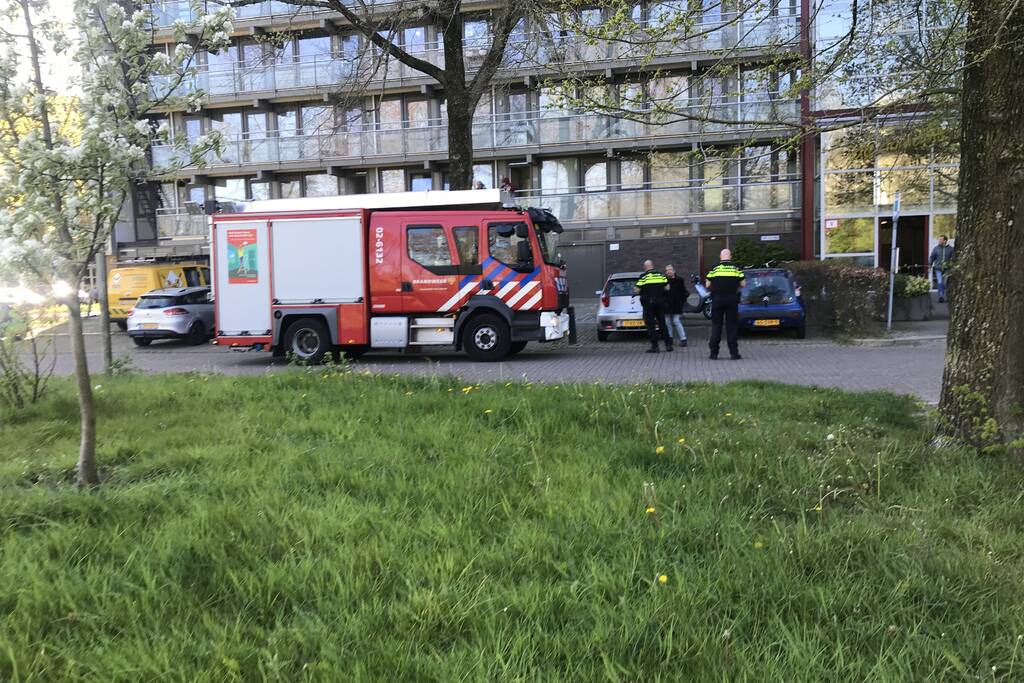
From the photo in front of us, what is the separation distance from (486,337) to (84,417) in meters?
9.12

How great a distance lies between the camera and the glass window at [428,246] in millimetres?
13055

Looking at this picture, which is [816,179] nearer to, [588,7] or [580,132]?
[580,132]

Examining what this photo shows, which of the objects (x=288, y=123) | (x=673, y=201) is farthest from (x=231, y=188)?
(x=673, y=201)

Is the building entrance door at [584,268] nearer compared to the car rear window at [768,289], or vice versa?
the car rear window at [768,289]

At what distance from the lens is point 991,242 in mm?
4637

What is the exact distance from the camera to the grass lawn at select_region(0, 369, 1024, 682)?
2.39 m

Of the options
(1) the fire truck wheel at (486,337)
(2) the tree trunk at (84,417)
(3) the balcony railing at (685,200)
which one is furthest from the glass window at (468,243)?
(3) the balcony railing at (685,200)

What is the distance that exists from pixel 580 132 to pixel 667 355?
51.8 ft

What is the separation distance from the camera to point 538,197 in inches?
1112

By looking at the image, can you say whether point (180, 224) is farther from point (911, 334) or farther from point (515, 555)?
point (515, 555)

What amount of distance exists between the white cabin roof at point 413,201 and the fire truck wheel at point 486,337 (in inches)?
81.1

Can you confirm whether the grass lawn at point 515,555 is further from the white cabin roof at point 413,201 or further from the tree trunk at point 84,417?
the white cabin roof at point 413,201

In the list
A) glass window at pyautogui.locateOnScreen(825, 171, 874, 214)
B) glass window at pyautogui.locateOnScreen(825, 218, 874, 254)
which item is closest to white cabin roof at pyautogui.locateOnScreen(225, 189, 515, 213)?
glass window at pyautogui.locateOnScreen(825, 218, 874, 254)

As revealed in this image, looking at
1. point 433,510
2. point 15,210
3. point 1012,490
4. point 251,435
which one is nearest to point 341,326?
point 251,435
